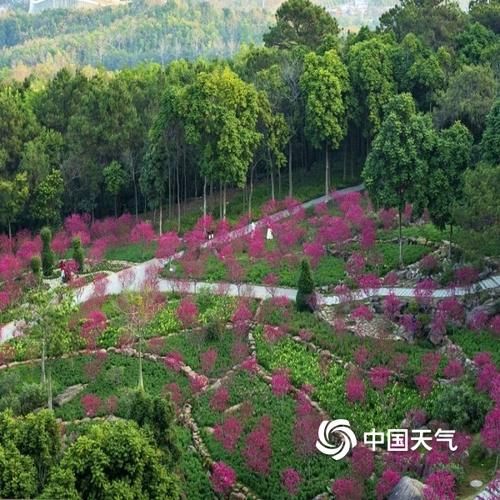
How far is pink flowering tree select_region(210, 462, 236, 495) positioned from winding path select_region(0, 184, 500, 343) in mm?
7595

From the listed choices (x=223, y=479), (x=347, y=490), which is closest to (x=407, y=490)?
(x=347, y=490)

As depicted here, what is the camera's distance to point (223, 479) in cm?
1512

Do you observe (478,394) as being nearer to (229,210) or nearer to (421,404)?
(421,404)

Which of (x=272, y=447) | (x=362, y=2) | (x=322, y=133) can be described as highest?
(x=362, y=2)

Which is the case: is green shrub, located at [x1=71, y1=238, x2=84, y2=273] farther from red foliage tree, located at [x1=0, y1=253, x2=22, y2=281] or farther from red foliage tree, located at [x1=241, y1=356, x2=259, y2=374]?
red foliage tree, located at [x1=241, y1=356, x2=259, y2=374]

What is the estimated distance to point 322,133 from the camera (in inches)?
1289

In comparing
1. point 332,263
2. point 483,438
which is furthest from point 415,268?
point 483,438

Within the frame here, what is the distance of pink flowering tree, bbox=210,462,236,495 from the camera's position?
49.5 ft

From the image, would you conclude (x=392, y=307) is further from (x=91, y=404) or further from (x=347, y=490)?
(x=91, y=404)

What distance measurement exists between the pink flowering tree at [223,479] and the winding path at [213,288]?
24.9 feet

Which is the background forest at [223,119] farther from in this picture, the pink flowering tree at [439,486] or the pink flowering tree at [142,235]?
the pink flowering tree at [439,486]

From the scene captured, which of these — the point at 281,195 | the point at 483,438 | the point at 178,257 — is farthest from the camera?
the point at 281,195

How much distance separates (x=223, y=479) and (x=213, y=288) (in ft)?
32.7

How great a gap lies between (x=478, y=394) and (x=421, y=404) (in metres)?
1.23
